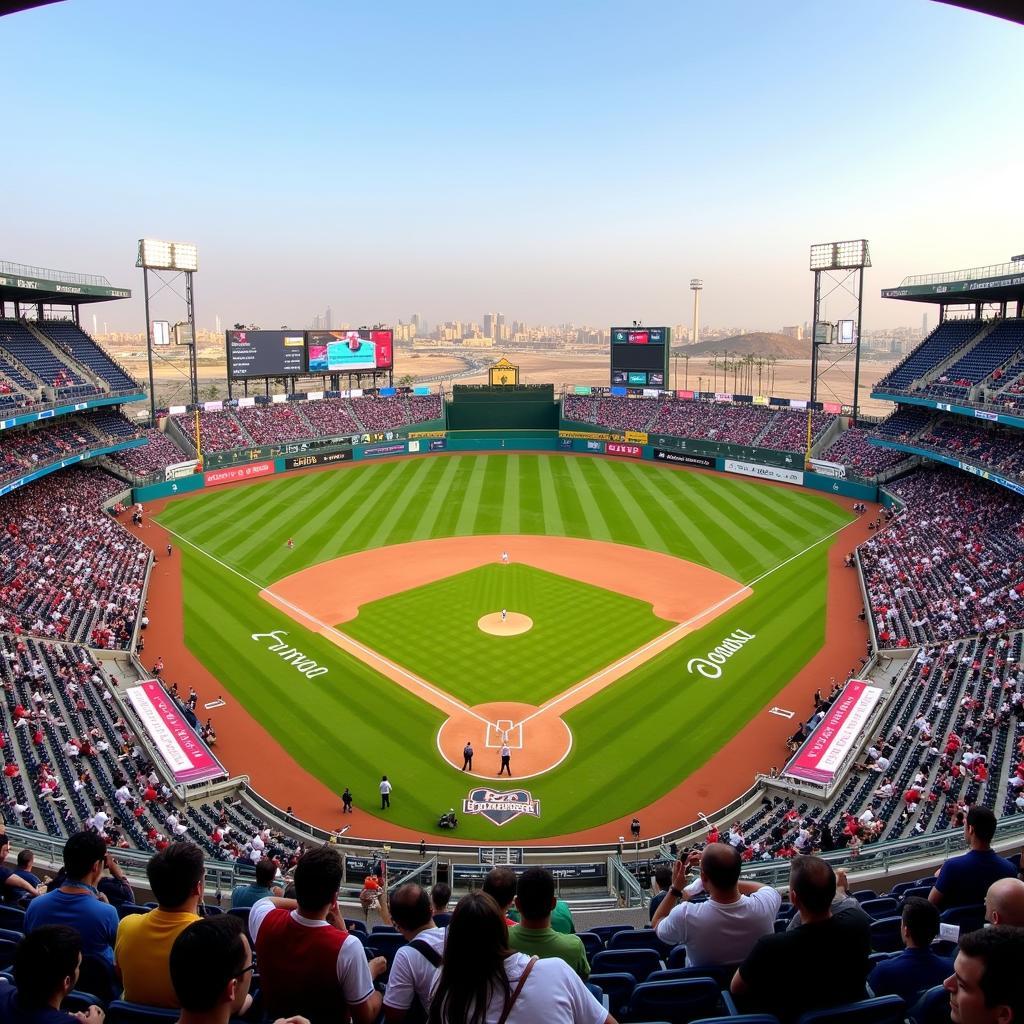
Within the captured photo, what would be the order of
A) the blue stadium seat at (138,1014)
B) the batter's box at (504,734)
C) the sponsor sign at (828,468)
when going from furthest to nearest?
1. the sponsor sign at (828,468)
2. the batter's box at (504,734)
3. the blue stadium seat at (138,1014)

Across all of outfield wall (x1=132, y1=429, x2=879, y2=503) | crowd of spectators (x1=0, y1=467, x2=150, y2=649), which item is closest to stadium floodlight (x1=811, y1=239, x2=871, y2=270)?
outfield wall (x1=132, y1=429, x2=879, y2=503)

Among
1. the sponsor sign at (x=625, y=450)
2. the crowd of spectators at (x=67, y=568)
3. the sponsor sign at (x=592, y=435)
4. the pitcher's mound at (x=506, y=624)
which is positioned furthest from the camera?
the sponsor sign at (x=592, y=435)

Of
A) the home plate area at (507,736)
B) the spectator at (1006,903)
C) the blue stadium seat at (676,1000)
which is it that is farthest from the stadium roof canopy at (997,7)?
the home plate area at (507,736)

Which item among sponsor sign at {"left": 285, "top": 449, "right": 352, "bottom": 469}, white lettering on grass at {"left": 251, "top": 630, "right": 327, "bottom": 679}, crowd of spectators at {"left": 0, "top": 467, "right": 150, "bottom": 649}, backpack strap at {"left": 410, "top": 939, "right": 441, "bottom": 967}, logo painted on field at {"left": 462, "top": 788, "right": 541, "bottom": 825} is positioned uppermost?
backpack strap at {"left": 410, "top": 939, "right": 441, "bottom": 967}

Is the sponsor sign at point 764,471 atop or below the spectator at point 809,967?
below

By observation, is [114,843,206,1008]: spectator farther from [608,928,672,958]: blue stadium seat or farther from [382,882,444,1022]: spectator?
[608,928,672,958]: blue stadium seat

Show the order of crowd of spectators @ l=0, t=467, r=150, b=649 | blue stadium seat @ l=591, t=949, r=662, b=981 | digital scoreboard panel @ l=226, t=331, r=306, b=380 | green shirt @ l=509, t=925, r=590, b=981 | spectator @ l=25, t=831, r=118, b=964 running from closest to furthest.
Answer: green shirt @ l=509, t=925, r=590, b=981 < spectator @ l=25, t=831, r=118, b=964 < blue stadium seat @ l=591, t=949, r=662, b=981 < crowd of spectators @ l=0, t=467, r=150, b=649 < digital scoreboard panel @ l=226, t=331, r=306, b=380

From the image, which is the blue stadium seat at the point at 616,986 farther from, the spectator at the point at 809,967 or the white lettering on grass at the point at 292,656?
the white lettering on grass at the point at 292,656

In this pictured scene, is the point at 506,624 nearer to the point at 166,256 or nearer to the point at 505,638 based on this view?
the point at 505,638
